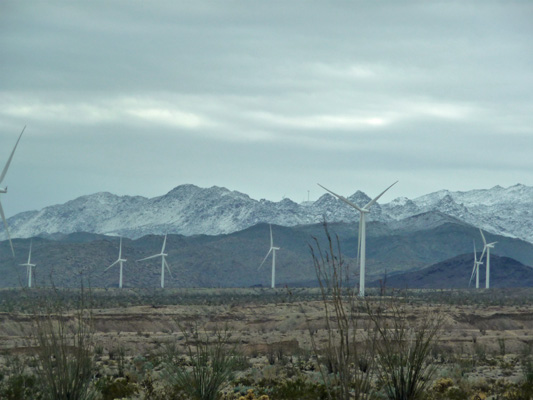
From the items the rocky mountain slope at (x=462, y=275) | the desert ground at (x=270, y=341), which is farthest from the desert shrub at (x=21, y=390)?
the rocky mountain slope at (x=462, y=275)

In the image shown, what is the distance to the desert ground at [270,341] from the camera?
77.7 feet

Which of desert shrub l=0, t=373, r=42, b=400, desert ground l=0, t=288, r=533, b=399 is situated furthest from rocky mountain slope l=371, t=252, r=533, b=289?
desert shrub l=0, t=373, r=42, b=400

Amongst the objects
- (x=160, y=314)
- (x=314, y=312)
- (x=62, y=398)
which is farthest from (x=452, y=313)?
(x=62, y=398)

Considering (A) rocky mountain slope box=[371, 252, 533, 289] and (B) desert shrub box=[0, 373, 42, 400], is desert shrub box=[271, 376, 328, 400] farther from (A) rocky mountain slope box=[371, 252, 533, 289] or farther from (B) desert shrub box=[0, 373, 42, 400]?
(A) rocky mountain slope box=[371, 252, 533, 289]

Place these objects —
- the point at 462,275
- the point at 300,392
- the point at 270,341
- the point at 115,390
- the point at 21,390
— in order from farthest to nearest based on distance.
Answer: the point at 462,275 < the point at 270,341 < the point at 115,390 < the point at 21,390 < the point at 300,392

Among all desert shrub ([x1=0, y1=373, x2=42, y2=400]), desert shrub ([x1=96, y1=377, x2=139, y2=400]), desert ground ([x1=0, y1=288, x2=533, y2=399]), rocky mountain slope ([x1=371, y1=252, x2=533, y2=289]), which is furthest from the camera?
rocky mountain slope ([x1=371, y1=252, x2=533, y2=289])

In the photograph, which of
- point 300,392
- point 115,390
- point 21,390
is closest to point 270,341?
point 115,390

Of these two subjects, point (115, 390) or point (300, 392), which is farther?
point (115, 390)

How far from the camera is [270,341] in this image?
151 ft

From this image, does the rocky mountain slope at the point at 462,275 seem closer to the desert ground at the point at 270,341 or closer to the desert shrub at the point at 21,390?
the desert ground at the point at 270,341

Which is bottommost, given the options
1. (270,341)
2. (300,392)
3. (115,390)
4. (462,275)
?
(270,341)

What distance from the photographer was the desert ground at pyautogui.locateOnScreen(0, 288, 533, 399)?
23694 millimetres

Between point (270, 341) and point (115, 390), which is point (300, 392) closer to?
point (115, 390)

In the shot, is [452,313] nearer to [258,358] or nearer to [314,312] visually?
[314,312]
